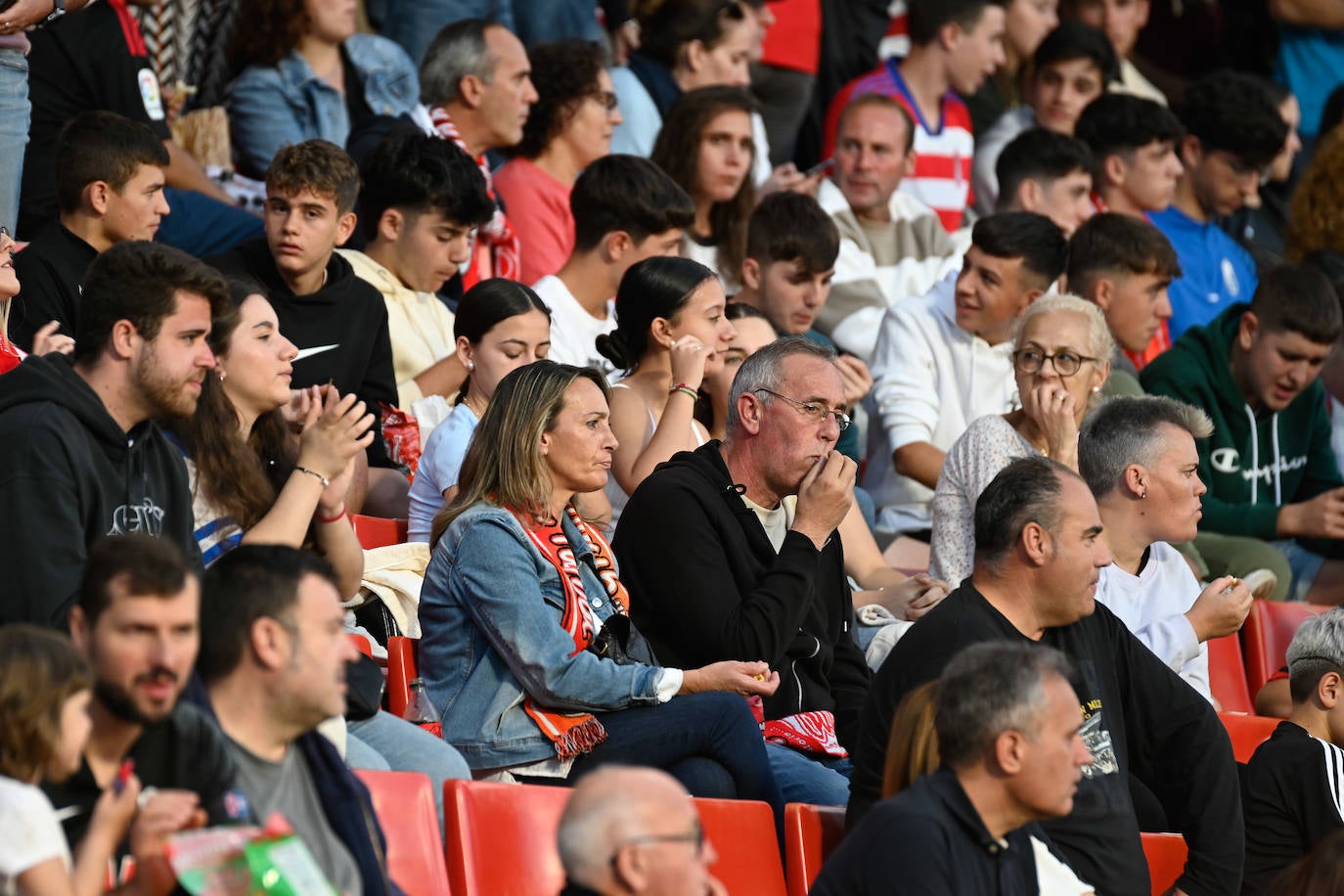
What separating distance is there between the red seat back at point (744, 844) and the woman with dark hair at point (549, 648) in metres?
0.16

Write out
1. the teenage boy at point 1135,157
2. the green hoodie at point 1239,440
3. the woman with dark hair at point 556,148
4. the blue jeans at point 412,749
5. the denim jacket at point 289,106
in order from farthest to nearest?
1. the teenage boy at point 1135,157
2. the woman with dark hair at point 556,148
3. the denim jacket at point 289,106
4. the green hoodie at point 1239,440
5. the blue jeans at point 412,749

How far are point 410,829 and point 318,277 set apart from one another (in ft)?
8.26

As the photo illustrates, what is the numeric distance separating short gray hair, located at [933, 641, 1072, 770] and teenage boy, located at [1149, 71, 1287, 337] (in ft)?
17.4

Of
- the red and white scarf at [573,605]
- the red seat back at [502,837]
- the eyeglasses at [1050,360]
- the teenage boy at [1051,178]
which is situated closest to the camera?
the red seat back at [502,837]

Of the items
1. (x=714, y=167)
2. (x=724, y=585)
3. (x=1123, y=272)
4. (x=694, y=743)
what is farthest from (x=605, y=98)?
(x=694, y=743)

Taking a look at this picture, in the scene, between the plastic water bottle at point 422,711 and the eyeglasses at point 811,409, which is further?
the eyeglasses at point 811,409

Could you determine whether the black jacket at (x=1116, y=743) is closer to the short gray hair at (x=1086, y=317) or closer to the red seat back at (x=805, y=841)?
the red seat back at (x=805, y=841)

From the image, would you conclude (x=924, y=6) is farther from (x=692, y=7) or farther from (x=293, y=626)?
(x=293, y=626)

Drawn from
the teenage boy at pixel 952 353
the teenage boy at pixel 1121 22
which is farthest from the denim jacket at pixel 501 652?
the teenage boy at pixel 1121 22

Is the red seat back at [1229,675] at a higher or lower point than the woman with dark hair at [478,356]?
lower

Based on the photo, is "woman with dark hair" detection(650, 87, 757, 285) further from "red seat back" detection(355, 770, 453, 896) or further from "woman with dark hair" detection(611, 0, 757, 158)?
"red seat back" detection(355, 770, 453, 896)

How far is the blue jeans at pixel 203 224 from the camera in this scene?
20.6 feet

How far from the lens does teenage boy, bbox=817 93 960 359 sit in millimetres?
7672

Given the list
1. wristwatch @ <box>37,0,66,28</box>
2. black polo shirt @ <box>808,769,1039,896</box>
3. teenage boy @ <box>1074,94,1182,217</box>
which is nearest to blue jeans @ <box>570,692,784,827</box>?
black polo shirt @ <box>808,769,1039,896</box>
